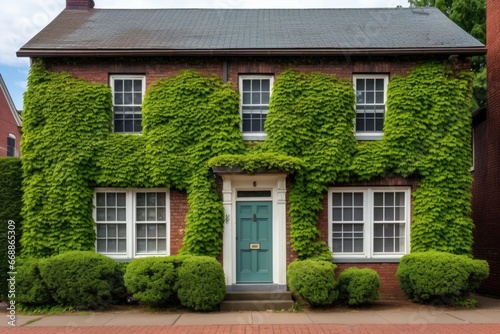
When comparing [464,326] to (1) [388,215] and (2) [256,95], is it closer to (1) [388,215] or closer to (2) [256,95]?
(1) [388,215]

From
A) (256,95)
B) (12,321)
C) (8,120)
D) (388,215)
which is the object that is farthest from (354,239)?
(8,120)

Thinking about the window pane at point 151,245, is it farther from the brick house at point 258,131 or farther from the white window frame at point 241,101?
the white window frame at point 241,101

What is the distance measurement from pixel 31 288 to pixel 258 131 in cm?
625

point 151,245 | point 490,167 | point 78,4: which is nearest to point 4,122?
point 78,4

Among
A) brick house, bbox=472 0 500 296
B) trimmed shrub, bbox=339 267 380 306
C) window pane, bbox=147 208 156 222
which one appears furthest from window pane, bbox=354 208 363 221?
window pane, bbox=147 208 156 222

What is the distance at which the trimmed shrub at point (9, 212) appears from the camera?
40.7ft

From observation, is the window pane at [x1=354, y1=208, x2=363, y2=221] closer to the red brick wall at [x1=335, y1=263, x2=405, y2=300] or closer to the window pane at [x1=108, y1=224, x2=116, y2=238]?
the red brick wall at [x1=335, y1=263, x2=405, y2=300]

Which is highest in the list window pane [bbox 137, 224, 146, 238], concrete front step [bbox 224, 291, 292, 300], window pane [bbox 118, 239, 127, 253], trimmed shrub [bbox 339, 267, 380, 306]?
window pane [bbox 137, 224, 146, 238]

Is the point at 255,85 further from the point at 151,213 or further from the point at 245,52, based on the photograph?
the point at 151,213

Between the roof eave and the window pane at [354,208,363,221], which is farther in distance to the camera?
the window pane at [354,208,363,221]

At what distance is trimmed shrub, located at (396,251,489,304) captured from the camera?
1177 cm

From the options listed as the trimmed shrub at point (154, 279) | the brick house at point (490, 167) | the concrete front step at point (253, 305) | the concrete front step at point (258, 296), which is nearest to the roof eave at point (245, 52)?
the brick house at point (490, 167)

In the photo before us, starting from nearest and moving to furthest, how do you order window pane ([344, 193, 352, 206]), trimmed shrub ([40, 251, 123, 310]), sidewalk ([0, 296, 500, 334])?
sidewalk ([0, 296, 500, 334]) < trimmed shrub ([40, 251, 123, 310]) < window pane ([344, 193, 352, 206])

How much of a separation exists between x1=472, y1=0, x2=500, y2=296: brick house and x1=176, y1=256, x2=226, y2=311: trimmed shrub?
7734 millimetres
